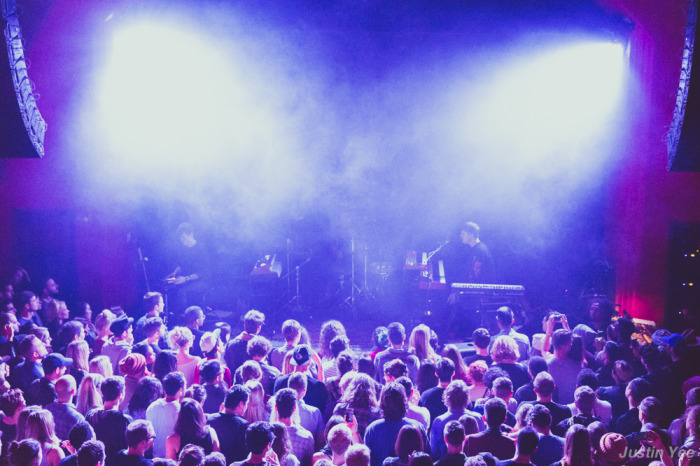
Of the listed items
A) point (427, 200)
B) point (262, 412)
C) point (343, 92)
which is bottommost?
point (262, 412)

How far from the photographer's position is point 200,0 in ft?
33.0

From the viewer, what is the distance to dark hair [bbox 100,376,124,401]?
13.5ft

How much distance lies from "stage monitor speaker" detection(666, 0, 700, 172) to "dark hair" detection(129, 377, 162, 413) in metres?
4.42

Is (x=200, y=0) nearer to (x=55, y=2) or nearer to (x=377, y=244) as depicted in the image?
(x=55, y=2)

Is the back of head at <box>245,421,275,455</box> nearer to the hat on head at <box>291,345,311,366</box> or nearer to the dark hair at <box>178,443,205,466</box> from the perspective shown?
the dark hair at <box>178,443,205,466</box>

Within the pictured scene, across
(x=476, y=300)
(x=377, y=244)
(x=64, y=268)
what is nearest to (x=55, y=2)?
(x=64, y=268)

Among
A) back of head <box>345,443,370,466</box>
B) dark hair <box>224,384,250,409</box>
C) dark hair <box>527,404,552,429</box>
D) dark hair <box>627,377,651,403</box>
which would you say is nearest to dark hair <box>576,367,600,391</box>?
dark hair <box>627,377,651,403</box>

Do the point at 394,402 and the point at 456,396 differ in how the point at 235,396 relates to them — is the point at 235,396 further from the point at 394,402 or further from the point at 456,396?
the point at 456,396

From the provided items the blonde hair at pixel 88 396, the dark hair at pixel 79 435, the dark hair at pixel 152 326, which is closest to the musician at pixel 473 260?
the dark hair at pixel 152 326

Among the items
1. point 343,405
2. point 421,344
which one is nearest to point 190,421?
point 343,405

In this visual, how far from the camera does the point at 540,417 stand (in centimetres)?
388

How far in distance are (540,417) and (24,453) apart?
318 centimetres

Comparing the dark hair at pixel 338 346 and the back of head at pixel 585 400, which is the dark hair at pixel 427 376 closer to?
the dark hair at pixel 338 346

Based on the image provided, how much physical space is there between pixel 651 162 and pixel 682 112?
609 cm
